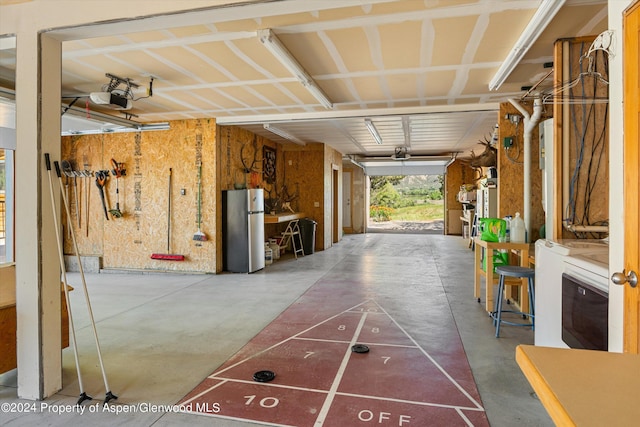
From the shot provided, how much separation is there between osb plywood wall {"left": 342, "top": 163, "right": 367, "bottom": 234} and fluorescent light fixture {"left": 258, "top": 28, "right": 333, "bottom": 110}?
10.1 metres

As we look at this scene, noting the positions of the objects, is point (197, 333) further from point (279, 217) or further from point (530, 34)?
point (279, 217)

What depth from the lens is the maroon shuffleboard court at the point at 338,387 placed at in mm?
2240

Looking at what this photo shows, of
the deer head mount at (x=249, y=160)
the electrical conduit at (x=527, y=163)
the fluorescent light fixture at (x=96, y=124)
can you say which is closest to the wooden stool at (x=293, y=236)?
the deer head mount at (x=249, y=160)

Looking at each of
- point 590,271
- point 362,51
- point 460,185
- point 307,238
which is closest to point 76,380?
point 590,271

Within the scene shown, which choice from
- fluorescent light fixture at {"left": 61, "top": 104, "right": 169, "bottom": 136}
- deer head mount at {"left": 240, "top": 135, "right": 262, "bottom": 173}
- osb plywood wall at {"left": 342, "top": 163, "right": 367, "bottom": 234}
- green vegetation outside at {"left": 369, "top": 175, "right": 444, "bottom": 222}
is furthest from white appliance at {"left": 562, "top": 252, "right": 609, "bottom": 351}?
green vegetation outside at {"left": 369, "top": 175, "right": 444, "bottom": 222}

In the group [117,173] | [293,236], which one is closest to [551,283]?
[293,236]

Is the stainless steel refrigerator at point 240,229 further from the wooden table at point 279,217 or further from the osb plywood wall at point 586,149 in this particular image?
the osb plywood wall at point 586,149

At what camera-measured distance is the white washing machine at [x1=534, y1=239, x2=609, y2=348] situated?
2246mm

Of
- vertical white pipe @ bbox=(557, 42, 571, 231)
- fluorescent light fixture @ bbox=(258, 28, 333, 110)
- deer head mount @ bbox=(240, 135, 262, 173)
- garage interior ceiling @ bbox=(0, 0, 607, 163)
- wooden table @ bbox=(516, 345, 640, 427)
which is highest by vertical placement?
garage interior ceiling @ bbox=(0, 0, 607, 163)

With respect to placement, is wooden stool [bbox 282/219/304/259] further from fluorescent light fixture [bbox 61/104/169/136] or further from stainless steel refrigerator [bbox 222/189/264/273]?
fluorescent light fixture [bbox 61/104/169/136]

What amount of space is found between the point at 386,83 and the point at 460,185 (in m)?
10.0

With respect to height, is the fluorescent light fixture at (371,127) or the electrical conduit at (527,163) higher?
the fluorescent light fixture at (371,127)

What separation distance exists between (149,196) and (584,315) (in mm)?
6962

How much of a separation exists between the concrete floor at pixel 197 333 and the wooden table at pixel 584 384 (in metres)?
1.55
